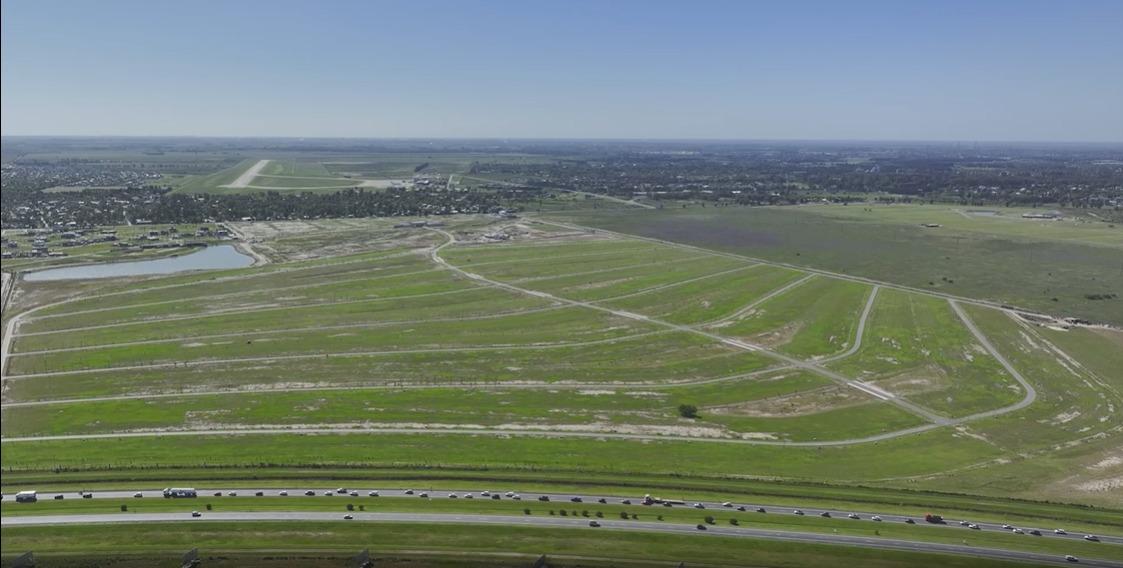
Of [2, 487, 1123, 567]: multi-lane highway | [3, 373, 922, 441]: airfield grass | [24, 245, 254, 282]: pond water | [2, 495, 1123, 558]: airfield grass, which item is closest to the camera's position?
[2, 487, 1123, 567]: multi-lane highway

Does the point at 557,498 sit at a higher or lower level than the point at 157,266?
lower

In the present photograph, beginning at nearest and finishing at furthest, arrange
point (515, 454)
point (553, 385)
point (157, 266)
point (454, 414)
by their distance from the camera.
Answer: point (515, 454)
point (454, 414)
point (553, 385)
point (157, 266)

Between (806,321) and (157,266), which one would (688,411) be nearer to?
(806,321)

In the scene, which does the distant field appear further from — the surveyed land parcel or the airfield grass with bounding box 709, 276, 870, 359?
the airfield grass with bounding box 709, 276, 870, 359

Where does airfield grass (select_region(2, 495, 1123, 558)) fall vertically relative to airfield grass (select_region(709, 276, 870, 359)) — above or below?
below

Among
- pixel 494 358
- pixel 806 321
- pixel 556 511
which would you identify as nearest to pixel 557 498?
pixel 556 511

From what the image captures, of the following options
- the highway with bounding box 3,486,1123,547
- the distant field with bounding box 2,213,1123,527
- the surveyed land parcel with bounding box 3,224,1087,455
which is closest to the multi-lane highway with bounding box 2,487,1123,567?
the highway with bounding box 3,486,1123,547
